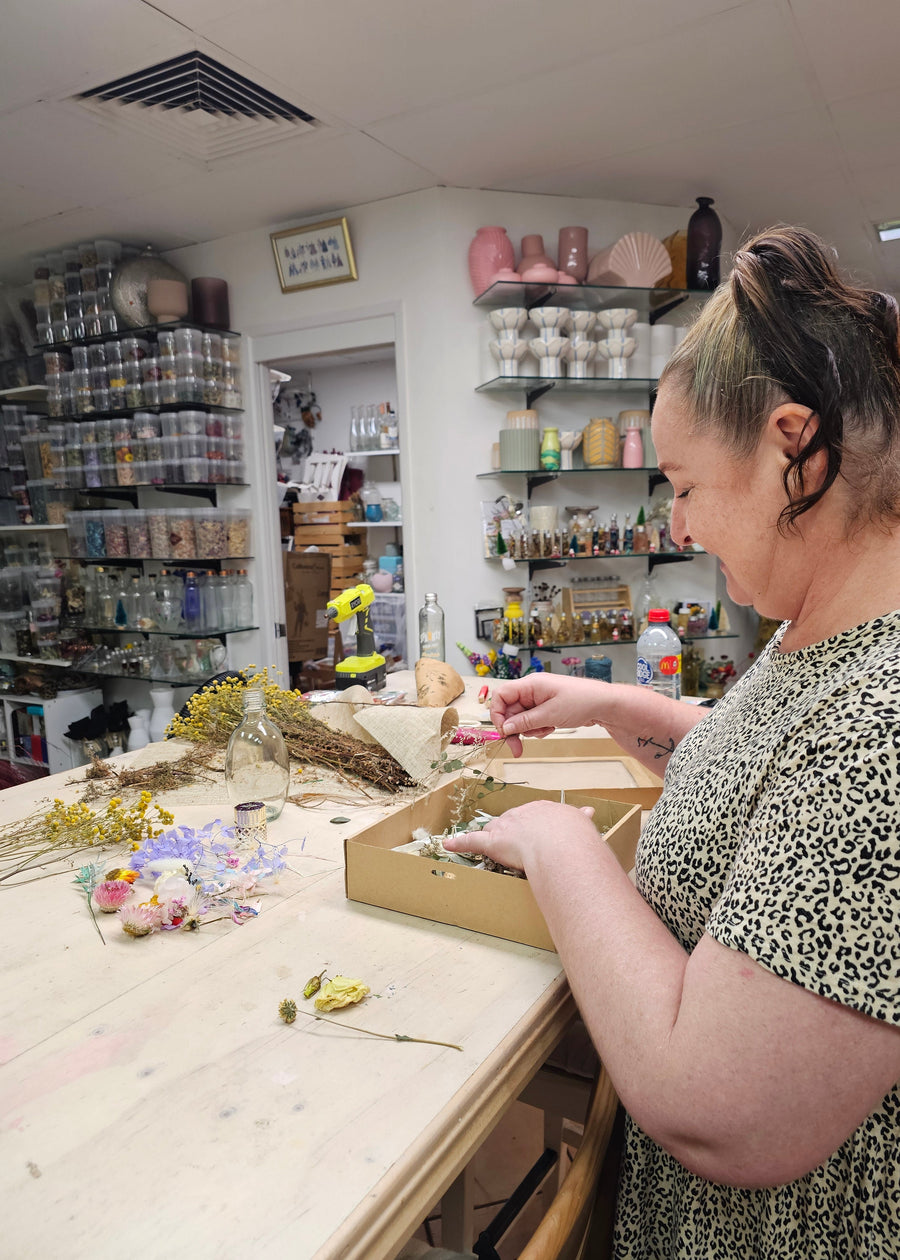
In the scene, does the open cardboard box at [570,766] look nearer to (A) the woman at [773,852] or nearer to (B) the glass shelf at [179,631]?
(A) the woman at [773,852]

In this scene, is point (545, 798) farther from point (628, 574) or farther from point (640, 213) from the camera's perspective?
point (640, 213)

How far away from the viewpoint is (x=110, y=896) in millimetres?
998

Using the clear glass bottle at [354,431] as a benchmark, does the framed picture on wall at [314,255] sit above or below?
above

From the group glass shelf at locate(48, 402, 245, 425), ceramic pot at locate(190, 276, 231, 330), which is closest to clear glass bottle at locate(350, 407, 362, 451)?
glass shelf at locate(48, 402, 245, 425)

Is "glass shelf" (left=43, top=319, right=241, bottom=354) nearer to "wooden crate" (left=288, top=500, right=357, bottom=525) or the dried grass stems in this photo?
"wooden crate" (left=288, top=500, right=357, bottom=525)

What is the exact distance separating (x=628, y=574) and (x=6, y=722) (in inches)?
137

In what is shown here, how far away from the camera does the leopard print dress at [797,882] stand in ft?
1.84

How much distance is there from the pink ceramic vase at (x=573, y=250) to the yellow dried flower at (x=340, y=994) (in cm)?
323

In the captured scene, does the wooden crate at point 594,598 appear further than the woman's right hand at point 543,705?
Yes

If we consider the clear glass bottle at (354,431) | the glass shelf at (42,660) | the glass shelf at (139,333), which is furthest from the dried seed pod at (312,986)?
the clear glass bottle at (354,431)

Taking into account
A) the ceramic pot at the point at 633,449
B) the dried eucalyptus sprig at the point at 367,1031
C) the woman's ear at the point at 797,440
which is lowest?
the dried eucalyptus sprig at the point at 367,1031

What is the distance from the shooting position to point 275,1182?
1.91ft

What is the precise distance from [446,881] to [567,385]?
2.97m

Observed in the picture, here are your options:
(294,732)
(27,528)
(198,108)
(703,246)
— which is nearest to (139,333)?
(27,528)
